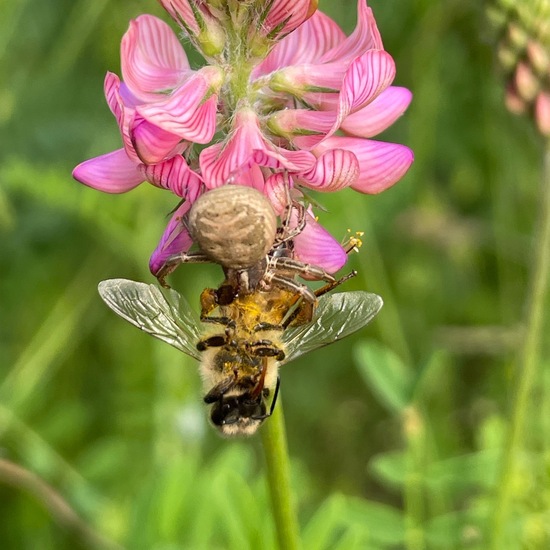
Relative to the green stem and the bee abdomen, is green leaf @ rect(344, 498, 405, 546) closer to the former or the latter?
the green stem

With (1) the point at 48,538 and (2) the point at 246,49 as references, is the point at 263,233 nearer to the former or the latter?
(2) the point at 246,49

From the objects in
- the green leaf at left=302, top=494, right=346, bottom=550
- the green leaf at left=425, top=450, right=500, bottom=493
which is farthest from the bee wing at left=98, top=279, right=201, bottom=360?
the green leaf at left=425, top=450, right=500, bottom=493

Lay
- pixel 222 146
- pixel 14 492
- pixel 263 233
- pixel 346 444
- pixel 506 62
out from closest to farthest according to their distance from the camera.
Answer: pixel 263 233, pixel 222 146, pixel 506 62, pixel 14 492, pixel 346 444

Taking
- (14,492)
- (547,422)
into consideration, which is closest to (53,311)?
(14,492)

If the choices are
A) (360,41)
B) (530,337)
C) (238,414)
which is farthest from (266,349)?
(530,337)

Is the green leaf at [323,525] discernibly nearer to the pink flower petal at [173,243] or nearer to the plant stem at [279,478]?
the plant stem at [279,478]

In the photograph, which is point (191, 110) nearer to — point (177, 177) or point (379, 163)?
point (177, 177)
